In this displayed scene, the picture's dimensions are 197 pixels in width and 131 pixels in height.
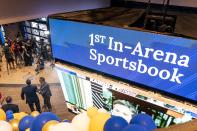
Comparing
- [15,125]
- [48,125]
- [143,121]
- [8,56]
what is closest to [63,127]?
[48,125]

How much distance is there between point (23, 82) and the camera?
28.0 feet

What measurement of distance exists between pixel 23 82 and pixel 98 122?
23.1 feet

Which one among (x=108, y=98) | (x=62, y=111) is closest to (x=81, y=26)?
(x=108, y=98)

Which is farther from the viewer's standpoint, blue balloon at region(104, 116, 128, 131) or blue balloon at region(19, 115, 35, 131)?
blue balloon at region(19, 115, 35, 131)

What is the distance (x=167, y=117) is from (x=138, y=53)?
65 cm

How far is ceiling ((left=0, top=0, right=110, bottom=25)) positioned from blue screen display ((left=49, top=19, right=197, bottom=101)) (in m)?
1.60

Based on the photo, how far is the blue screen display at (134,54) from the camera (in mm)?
1735

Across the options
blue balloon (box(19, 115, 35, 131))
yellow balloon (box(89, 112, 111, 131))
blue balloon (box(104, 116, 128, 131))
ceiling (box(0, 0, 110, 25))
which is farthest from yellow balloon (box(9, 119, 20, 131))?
ceiling (box(0, 0, 110, 25))

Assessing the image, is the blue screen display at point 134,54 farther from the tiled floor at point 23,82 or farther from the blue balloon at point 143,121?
the tiled floor at point 23,82

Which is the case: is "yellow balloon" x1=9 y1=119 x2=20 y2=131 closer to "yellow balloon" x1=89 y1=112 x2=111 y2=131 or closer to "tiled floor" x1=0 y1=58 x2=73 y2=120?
"yellow balloon" x1=89 y1=112 x2=111 y2=131

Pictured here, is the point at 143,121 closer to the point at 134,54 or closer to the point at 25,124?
the point at 134,54

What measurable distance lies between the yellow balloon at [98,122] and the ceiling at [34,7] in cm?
253

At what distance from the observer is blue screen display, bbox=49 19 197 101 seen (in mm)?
1735

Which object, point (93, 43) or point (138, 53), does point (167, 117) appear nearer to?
point (138, 53)
